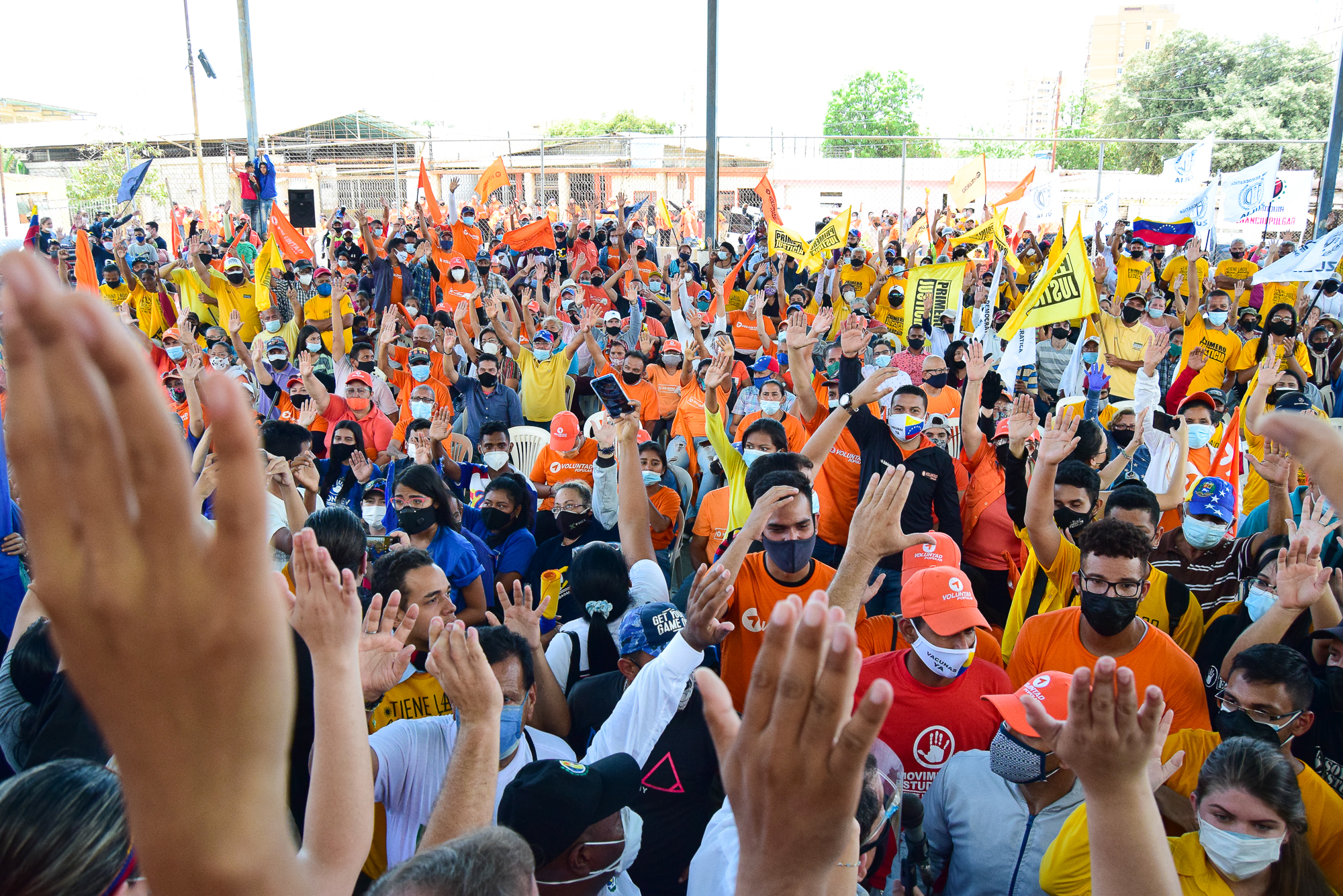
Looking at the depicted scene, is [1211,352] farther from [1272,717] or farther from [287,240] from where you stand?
[287,240]

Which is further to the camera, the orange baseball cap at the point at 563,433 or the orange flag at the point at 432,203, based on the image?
the orange flag at the point at 432,203

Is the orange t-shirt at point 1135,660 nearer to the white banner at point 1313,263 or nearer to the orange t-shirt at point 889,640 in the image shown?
the orange t-shirt at point 889,640

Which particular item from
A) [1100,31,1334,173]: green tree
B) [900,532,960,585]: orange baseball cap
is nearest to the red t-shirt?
[900,532,960,585]: orange baseball cap

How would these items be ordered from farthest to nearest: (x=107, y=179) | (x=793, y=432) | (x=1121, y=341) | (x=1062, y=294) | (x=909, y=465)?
1. (x=107, y=179)
2. (x=1121, y=341)
3. (x=1062, y=294)
4. (x=793, y=432)
5. (x=909, y=465)

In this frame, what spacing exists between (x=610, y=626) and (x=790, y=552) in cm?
80

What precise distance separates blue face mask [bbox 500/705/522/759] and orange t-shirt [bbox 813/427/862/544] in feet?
9.83

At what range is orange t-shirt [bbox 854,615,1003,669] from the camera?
10.9ft

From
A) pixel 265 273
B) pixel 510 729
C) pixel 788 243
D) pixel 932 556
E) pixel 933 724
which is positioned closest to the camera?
pixel 510 729

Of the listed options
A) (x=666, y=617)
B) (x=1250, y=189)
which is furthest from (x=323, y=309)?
(x=1250, y=189)

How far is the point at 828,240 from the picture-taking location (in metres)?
12.4

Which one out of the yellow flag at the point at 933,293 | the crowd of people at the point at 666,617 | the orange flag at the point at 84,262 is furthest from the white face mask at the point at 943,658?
the orange flag at the point at 84,262

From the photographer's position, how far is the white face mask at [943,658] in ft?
9.98

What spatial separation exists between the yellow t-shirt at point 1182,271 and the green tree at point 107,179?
104ft

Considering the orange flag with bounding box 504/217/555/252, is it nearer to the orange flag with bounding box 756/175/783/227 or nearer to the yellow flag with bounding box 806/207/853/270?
the orange flag with bounding box 756/175/783/227
